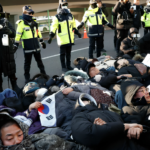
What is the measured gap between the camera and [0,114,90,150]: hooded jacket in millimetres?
1673

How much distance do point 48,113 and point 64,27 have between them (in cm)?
309

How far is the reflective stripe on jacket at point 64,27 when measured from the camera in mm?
5289

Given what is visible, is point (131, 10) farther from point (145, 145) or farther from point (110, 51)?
point (145, 145)

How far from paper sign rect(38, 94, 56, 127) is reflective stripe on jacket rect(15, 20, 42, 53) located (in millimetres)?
2119

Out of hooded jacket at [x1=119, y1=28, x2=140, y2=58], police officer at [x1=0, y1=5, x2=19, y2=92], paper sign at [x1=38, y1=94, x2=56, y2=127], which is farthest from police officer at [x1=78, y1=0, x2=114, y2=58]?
paper sign at [x1=38, y1=94, x2=56, y2=127]

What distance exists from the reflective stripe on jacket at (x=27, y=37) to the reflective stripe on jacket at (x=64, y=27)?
68 cm

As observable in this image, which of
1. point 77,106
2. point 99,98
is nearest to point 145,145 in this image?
point 77,106

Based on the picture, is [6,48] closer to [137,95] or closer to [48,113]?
[48,113]

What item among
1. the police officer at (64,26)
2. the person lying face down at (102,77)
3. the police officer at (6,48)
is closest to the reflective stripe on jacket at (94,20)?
the police officer at (64,26)

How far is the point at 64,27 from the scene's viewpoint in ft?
17.6

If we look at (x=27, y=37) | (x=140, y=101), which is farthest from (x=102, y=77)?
(x=27, y=37)

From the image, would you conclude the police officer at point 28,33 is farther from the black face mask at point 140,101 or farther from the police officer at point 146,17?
the police officer at point 146,17

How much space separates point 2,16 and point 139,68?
2.89 meters

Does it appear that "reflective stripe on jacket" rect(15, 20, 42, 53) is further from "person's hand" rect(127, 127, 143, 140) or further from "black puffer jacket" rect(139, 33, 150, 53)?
"person's hand" rect(127, 127, 143, 140)
